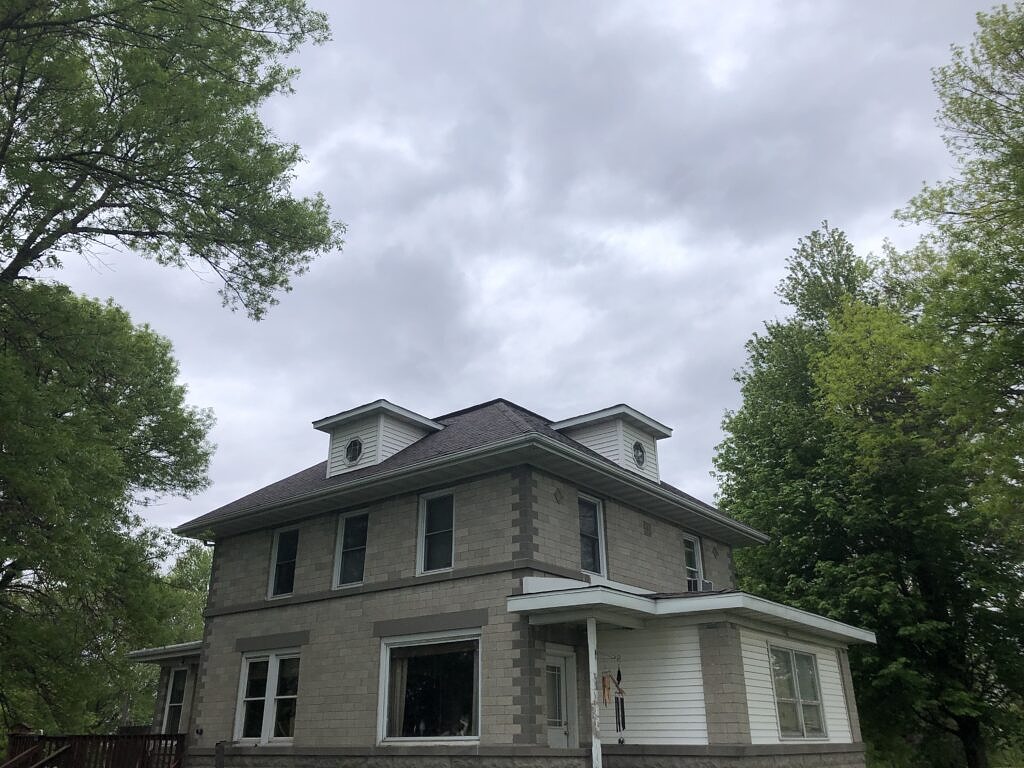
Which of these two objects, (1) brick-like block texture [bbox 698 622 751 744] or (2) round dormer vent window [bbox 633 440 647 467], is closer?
(1) brick-like block texture [bbox 698 622 751 744]

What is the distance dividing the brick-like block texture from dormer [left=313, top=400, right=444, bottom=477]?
812 centimetres

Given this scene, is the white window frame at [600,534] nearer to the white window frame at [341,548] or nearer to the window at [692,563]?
the window at [692,563]

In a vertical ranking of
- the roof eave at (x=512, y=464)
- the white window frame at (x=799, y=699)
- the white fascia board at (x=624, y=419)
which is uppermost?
the white fascia board at (x=624, y=419)

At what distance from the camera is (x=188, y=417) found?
23297 mm

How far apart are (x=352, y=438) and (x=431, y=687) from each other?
6371 mm

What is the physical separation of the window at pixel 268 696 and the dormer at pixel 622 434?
7926mm

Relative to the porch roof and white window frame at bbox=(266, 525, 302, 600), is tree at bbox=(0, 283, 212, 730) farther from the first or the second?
the porch roof

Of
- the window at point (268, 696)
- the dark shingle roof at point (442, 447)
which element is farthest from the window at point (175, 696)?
the dark shingle roof at point (442, 447)

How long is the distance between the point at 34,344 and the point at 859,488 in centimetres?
2038

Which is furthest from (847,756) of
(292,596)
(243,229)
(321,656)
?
(243,229)

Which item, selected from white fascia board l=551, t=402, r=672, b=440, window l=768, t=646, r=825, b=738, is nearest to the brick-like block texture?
window l=768, t=646, r=825, b=738

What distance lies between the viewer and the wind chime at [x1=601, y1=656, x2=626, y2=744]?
44.9 feet

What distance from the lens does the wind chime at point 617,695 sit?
13.7 metres

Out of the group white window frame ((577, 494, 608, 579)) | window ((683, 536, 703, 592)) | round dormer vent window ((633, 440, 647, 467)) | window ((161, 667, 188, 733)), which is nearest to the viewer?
white window frame ((577, 494, 608, 579))
